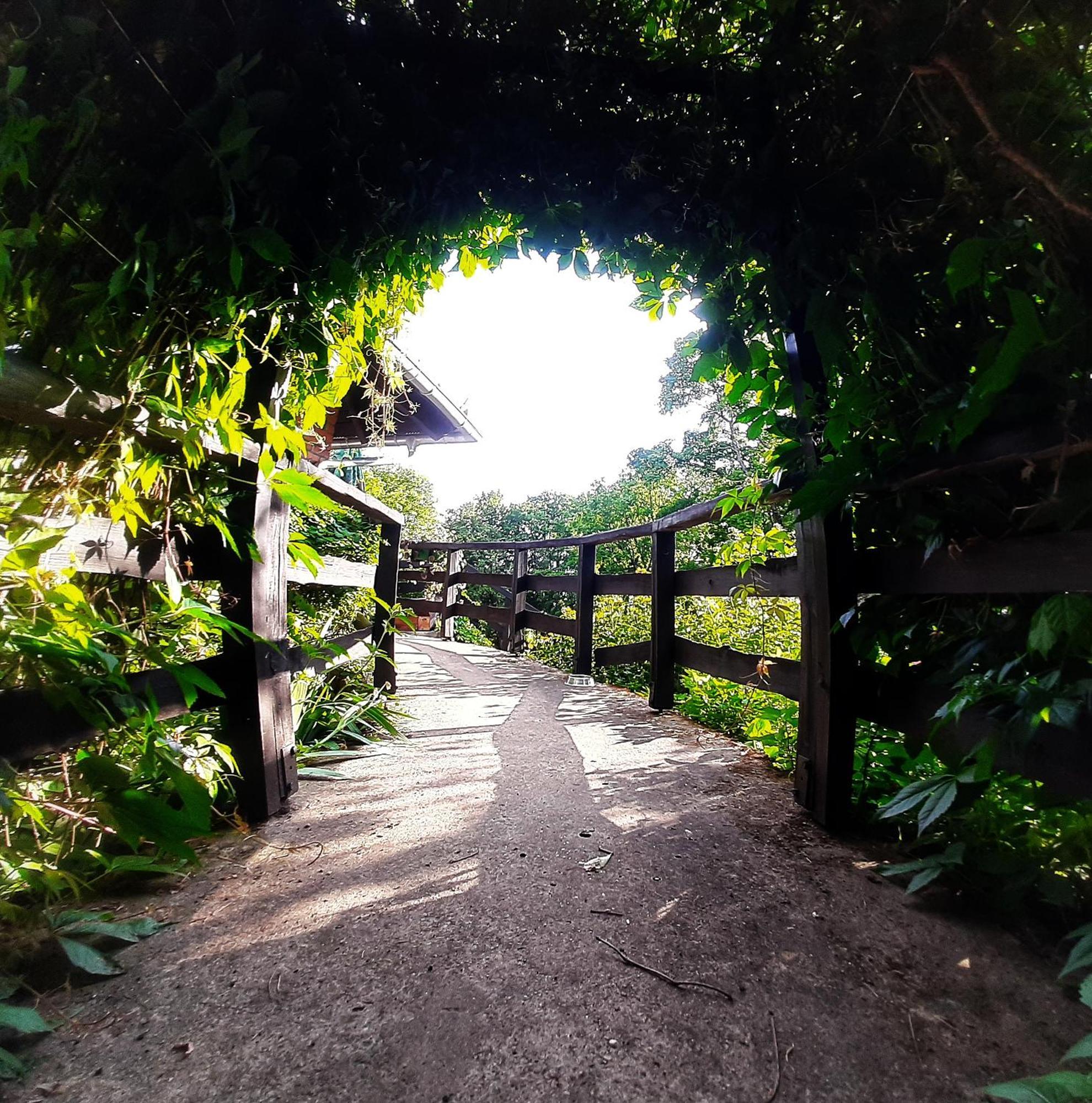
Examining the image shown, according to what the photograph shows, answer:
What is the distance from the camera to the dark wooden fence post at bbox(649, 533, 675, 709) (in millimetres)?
3441

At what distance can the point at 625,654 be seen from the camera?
412 centimetres

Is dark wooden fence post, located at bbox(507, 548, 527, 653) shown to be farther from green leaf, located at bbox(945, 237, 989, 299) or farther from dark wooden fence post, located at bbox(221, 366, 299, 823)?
green leaf, located at bbox(945, 237, 989, 299)

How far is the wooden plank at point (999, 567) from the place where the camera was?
1017 millimetres

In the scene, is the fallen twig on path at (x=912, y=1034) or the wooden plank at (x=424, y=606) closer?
the fallen twig on path at (x=912, y=1034)

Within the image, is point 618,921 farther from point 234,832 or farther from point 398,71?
point 398,71

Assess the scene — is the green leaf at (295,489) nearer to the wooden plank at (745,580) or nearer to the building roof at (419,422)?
the wooden plank at (745,580)

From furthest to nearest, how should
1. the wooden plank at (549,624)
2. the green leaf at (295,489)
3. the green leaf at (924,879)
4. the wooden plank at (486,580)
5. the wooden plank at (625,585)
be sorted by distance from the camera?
the wooden plank at (486,580)
the wooden plank at (549,624)
the wooden plank at (625,585)
the green leaf at (295,489)
the green leaf at (924,879)

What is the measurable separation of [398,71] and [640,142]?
56 cm

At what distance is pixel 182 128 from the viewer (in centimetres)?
107

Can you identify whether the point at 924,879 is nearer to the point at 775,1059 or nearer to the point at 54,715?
the point at 775,1059

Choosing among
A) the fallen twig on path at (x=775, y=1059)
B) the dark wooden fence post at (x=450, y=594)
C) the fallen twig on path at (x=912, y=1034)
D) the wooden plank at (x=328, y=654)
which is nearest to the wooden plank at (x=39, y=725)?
the wooden plank at (x=328, y=654)

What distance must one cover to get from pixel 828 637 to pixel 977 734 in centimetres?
51

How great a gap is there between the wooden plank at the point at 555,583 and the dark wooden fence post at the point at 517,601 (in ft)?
0.37

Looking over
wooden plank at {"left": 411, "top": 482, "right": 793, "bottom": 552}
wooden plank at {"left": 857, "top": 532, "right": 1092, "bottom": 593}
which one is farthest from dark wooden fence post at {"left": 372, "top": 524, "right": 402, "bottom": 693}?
wooden plank at {"left": 857, "top": 532, "right": 1092, "bottom": 593}
